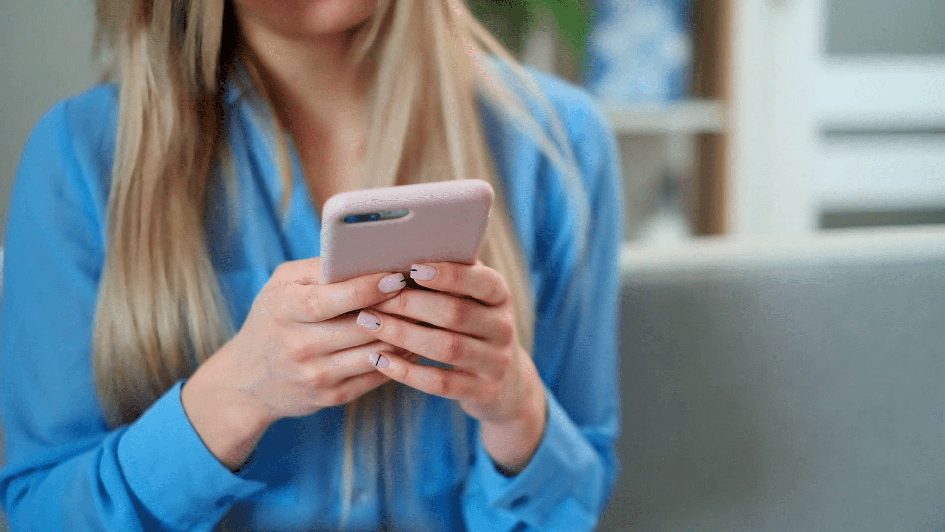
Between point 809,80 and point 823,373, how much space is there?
0.91 ft

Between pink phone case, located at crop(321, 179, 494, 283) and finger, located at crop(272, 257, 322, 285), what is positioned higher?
pink phone case, located at crop(321, 179, 494, 283)

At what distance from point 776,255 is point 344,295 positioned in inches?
18.1

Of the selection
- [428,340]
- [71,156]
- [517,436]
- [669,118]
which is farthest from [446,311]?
[669,118]

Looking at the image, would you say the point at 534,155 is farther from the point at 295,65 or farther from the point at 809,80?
the point at 809,80

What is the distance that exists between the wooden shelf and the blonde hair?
15 centimetres

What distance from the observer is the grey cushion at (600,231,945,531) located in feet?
1.94

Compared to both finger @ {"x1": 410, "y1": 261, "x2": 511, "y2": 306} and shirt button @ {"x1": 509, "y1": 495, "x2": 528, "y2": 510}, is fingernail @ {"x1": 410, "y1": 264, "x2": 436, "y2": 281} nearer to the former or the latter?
finger @ {"x1": 410, "y1": 261, "x2": 511, "y2": 306}

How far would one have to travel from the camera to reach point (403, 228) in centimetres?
32

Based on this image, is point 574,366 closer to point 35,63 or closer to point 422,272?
point 422,272

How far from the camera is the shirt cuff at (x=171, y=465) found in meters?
0.41

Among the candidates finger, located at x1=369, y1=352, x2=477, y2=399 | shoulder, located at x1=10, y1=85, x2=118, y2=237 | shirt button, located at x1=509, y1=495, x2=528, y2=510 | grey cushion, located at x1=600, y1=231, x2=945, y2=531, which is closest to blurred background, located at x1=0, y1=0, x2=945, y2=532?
grey cushion, located at x1=600, y1=231, x2=945, y2=531

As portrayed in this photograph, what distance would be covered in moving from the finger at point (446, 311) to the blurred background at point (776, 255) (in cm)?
23

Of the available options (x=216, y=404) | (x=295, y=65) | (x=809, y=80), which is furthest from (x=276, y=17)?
(x=809, y=80)

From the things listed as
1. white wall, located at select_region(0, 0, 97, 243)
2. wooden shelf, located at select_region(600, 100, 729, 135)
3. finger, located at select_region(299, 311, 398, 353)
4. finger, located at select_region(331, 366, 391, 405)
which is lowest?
finger, located at select_region(331, 366, 391, 405)
